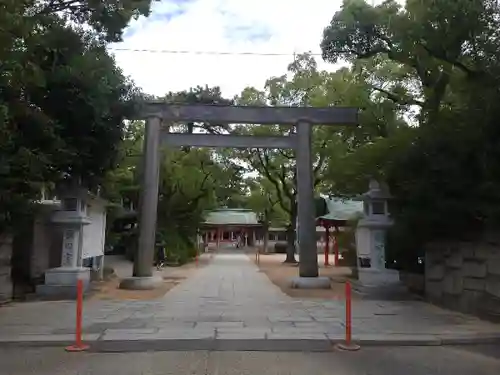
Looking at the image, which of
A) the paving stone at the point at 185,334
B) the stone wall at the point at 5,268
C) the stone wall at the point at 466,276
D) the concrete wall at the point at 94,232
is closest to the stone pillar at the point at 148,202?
the concrete wall at the point at 94,232

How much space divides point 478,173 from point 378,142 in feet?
19.0

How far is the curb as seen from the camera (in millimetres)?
8055

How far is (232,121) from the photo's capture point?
18109 mm

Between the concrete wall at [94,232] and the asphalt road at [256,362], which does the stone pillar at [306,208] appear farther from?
the asphalt road at [256,362]

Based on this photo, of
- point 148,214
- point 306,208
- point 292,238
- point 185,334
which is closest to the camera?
point 185,334

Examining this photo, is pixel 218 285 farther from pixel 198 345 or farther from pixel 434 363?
pixel 434 363

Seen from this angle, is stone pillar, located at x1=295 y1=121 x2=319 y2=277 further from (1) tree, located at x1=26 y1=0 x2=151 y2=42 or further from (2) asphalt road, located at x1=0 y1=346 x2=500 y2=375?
(2) asphalt road, located at x1=0 y1=346 x2=500 y2=375

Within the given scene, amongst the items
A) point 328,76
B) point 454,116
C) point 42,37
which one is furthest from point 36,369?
point 328,76

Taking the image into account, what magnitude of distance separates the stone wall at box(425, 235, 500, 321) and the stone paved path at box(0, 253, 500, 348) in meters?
0.38

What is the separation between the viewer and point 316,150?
2722cm

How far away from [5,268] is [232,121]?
8448mm

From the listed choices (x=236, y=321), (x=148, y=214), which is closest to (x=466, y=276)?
(x=236, y=321)

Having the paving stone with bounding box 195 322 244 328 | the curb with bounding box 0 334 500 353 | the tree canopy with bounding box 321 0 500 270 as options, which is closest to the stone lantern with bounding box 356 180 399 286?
the tree canopy with bounding box 321 0 500 270

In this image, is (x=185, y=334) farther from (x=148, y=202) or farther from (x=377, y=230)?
(x=148, y=202)
